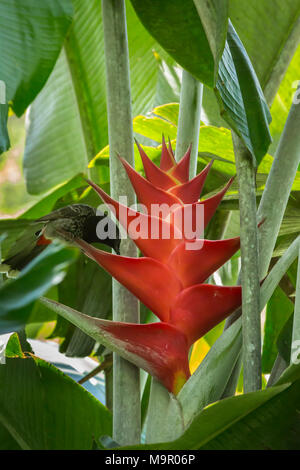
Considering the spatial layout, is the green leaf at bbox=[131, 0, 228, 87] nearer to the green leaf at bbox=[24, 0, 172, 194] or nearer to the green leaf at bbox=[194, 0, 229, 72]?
the green leaf at bbox=[194, 0, 229, 72]

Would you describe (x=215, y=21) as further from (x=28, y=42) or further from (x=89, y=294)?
(x=89, y=294)

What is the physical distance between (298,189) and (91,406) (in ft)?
1.50

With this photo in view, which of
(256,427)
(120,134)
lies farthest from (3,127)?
(256,427)

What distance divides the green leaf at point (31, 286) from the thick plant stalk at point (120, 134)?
0.26m

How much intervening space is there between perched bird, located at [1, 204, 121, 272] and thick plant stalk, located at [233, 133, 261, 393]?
16 cm

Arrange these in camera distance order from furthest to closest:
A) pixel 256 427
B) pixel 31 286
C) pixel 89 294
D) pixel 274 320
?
pixel 274 320 → pixel 89 294 → pixel 256 427 → pixel 31 286

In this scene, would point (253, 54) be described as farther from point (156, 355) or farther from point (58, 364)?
point (58, 364)

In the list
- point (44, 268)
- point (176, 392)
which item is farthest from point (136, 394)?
point (44, 268)

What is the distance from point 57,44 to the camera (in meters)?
0.59

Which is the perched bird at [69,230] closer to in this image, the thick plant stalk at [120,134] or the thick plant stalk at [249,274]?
the thick plant stalk at [120,134]

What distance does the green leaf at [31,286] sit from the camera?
254mm

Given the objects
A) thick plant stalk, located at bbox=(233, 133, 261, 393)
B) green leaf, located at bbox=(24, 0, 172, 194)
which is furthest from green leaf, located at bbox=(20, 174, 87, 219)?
thick plant stalk, located at bbox=(233, 133, 261, 393)

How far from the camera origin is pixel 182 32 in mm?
540

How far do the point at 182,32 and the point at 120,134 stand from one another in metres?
0.11
